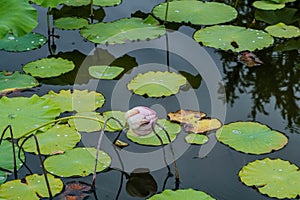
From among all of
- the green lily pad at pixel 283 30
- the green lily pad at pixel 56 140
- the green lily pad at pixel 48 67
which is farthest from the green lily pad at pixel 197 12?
the green lily pad at pixel 56 140

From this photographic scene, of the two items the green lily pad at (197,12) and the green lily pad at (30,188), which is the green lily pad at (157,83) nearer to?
the green lily pad at (197,12)

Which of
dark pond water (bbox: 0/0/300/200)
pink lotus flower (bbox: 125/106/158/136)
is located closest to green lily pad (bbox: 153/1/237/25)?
dark pond water (bbox: 0/0/300/200)

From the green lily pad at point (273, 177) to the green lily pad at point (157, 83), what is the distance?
1.74 ft

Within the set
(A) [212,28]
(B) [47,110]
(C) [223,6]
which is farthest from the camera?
(C) [223,6]

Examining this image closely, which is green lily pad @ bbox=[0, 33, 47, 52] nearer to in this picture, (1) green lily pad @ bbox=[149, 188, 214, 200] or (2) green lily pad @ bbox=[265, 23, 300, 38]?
(2) green lily pad @ bbox=[265, 23, 300, 38]

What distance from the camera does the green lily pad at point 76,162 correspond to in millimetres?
1759

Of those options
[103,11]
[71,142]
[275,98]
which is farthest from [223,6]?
[71,142]

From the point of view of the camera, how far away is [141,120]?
5.21ft

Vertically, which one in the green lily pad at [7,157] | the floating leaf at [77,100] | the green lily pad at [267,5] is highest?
the green lily pad at [267,5]

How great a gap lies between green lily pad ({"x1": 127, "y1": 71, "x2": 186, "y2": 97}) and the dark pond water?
30mm

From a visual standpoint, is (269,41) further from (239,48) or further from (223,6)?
(223,6)

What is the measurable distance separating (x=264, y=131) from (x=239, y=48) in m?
0.61

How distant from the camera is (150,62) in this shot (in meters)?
2.47

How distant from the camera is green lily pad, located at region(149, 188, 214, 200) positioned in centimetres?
160
